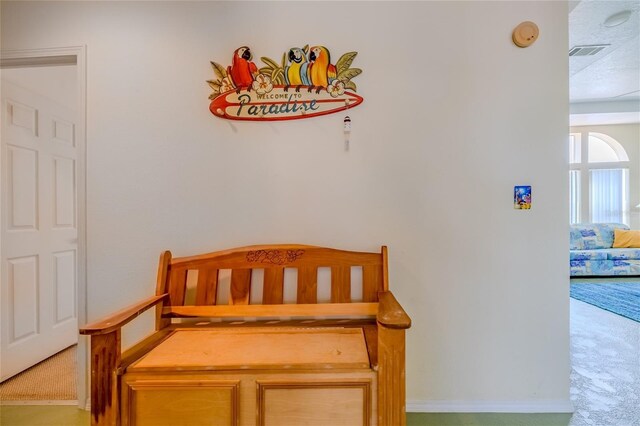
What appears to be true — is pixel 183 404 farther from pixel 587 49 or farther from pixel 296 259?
pixel 587 49

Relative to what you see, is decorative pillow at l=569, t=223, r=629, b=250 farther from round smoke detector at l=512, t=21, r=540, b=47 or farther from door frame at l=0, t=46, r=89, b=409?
door frame at l=0, t=46, r=89, b=409

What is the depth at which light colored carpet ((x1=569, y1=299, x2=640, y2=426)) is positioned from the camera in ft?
5.12

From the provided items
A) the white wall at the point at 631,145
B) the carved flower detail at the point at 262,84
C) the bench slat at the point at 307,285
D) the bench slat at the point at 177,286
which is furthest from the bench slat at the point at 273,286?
the white wall at the point at 631,145

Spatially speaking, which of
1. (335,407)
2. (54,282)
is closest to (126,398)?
(335,407)

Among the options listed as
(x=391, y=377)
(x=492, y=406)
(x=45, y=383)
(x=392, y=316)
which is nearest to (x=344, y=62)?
(x=392, y=316)

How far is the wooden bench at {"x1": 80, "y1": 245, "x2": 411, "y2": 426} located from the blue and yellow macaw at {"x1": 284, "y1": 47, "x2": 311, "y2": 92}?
38.1 inches

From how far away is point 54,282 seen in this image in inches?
87.0

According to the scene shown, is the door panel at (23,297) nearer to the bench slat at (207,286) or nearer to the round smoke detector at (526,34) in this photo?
the bench slat at (207,286)

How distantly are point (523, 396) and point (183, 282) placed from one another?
204 cm

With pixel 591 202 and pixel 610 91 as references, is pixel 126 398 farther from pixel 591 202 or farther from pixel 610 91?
pixel 591 202

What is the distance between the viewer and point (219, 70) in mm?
1662

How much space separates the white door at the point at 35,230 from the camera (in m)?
1.91

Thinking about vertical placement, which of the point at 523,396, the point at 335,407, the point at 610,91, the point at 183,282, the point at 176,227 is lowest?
the point at 523,396

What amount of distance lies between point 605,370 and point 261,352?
2.42 meters
